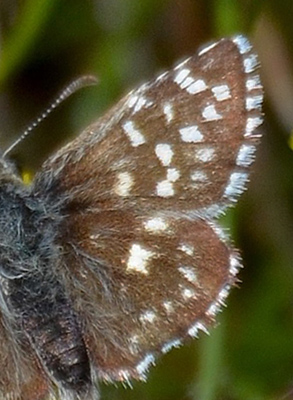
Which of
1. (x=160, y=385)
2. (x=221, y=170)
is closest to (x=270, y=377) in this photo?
(x=160, y=385)

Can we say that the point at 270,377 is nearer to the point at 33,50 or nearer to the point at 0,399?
the point at 0,399

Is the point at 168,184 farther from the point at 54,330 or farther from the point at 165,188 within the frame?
the point at 54,330

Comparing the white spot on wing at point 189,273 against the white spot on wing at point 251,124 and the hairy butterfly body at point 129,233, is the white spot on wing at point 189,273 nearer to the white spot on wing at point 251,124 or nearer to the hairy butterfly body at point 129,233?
the hairy butterfly body at point 129,233

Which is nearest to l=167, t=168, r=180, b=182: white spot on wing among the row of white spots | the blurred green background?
the row of white spots

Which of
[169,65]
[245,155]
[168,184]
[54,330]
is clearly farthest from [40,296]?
[169,65]

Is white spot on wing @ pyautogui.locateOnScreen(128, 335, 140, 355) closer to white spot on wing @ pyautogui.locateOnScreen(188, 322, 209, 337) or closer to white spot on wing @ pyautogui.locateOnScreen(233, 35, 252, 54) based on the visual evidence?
white spot on wing @ pyautogui.locateOnScreen(188, 322, 209, 337)

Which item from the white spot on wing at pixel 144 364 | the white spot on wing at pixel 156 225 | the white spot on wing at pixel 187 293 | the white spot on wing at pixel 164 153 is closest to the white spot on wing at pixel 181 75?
the white spot on wing at pixel 164 153
